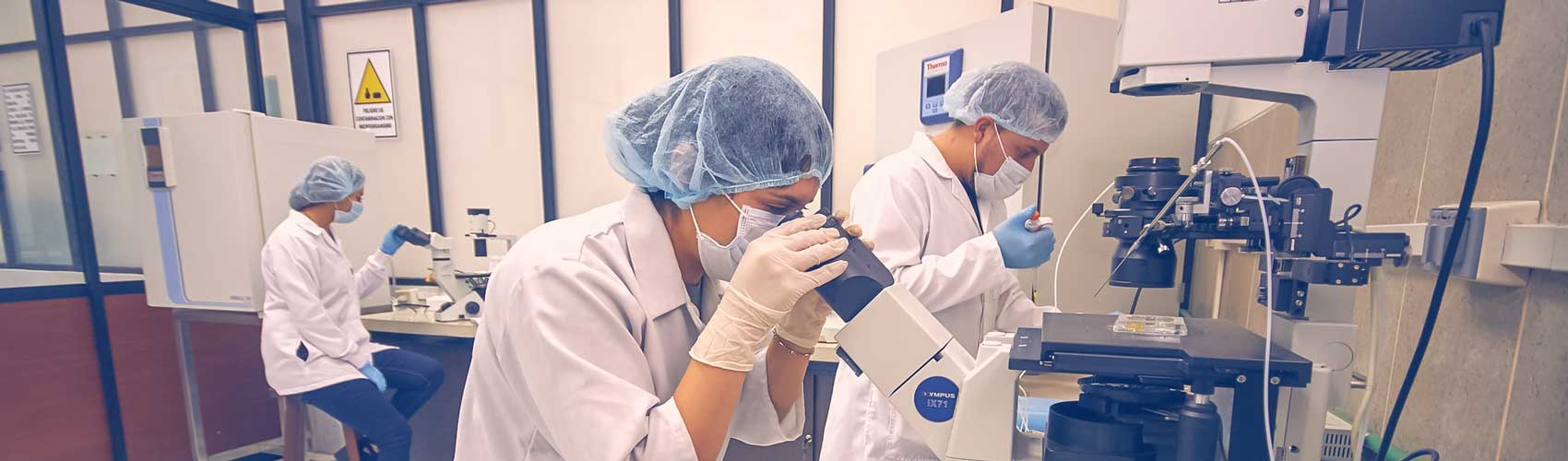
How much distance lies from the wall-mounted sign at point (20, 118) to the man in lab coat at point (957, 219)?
3441 millimetres

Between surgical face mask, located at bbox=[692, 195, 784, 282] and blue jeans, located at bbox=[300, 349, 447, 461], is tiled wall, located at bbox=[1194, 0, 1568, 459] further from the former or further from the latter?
blue jeans, located at bbox=[300, 349, 447, 461]

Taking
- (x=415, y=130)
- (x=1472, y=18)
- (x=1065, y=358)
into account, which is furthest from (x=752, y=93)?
(x=415, y=130)

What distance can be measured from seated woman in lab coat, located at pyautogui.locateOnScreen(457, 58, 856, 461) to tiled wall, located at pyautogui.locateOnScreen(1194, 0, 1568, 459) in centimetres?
75

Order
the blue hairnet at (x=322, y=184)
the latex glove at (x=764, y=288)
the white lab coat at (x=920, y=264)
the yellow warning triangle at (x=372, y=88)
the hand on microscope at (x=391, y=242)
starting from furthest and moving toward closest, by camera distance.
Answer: the yellow warning triangle at (x=372, y=88) < the hand on microscope at (x=391, y=242) < the blue hairnet at (x=322, y=184) < the white lab coat at (x=920, y=264) < the latex glove at (x=764, y=288)

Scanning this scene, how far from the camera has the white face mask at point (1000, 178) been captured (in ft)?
4.33

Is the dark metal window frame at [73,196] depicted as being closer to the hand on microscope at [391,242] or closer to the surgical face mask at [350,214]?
the surgical face mask at [350,214]

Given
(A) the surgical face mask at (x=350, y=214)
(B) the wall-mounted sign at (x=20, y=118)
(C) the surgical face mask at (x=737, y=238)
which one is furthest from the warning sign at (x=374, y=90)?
(C) the surgical face mask at (x=737, y=238)

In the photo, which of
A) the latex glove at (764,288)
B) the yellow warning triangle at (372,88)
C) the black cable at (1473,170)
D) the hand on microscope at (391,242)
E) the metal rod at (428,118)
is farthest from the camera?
the yellow warning triangle at (372,88)

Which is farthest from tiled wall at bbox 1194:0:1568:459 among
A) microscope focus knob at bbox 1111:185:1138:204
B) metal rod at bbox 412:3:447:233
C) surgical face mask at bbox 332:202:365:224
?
metal rod at bbox 412:3:447:233

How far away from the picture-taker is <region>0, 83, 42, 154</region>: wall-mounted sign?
2404mm

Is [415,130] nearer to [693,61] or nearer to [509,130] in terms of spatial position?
[509,130]

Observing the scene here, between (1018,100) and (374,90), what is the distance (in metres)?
3.19

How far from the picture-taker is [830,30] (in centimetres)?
255

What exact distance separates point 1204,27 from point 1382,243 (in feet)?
1.04
